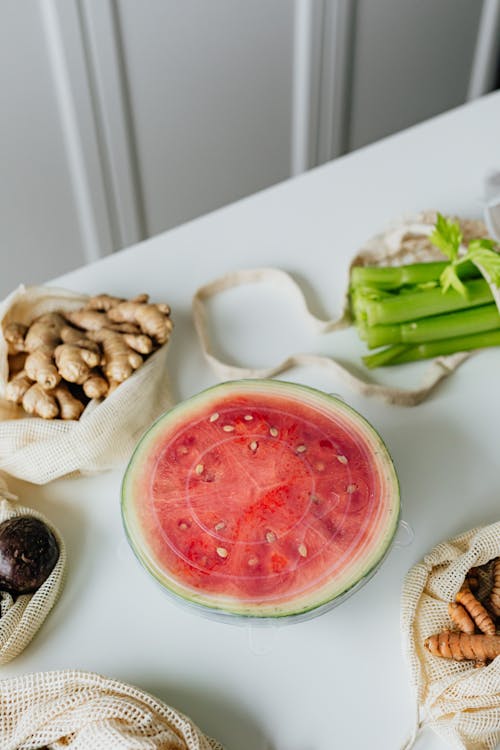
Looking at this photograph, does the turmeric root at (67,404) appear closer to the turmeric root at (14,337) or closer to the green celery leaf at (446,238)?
the turmeric root at (14,337)

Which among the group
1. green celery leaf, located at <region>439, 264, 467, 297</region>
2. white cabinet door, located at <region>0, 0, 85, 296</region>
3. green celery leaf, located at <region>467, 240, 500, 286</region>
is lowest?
white cabinet door, located at <region>0, 0, 85, 296</region>

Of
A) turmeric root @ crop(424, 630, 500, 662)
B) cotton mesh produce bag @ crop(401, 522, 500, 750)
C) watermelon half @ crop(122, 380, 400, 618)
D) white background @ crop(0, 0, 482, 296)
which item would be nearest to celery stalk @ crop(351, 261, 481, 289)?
watermelon half @ crop(122, 380, 400, 618)

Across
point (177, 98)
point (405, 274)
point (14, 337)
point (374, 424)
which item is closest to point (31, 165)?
point (177, 98)

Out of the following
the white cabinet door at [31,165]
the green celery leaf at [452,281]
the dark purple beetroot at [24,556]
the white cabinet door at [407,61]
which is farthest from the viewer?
the white cabinet door at [407,61]

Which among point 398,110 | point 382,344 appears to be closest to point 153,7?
point 398,110

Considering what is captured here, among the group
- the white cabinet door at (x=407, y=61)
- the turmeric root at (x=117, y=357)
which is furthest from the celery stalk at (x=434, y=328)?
the white cabinet door at (x=407, y=61)

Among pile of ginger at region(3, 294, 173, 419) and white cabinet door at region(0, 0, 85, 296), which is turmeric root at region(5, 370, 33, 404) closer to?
pile of ginger at region(3, 294, 173, 419)
